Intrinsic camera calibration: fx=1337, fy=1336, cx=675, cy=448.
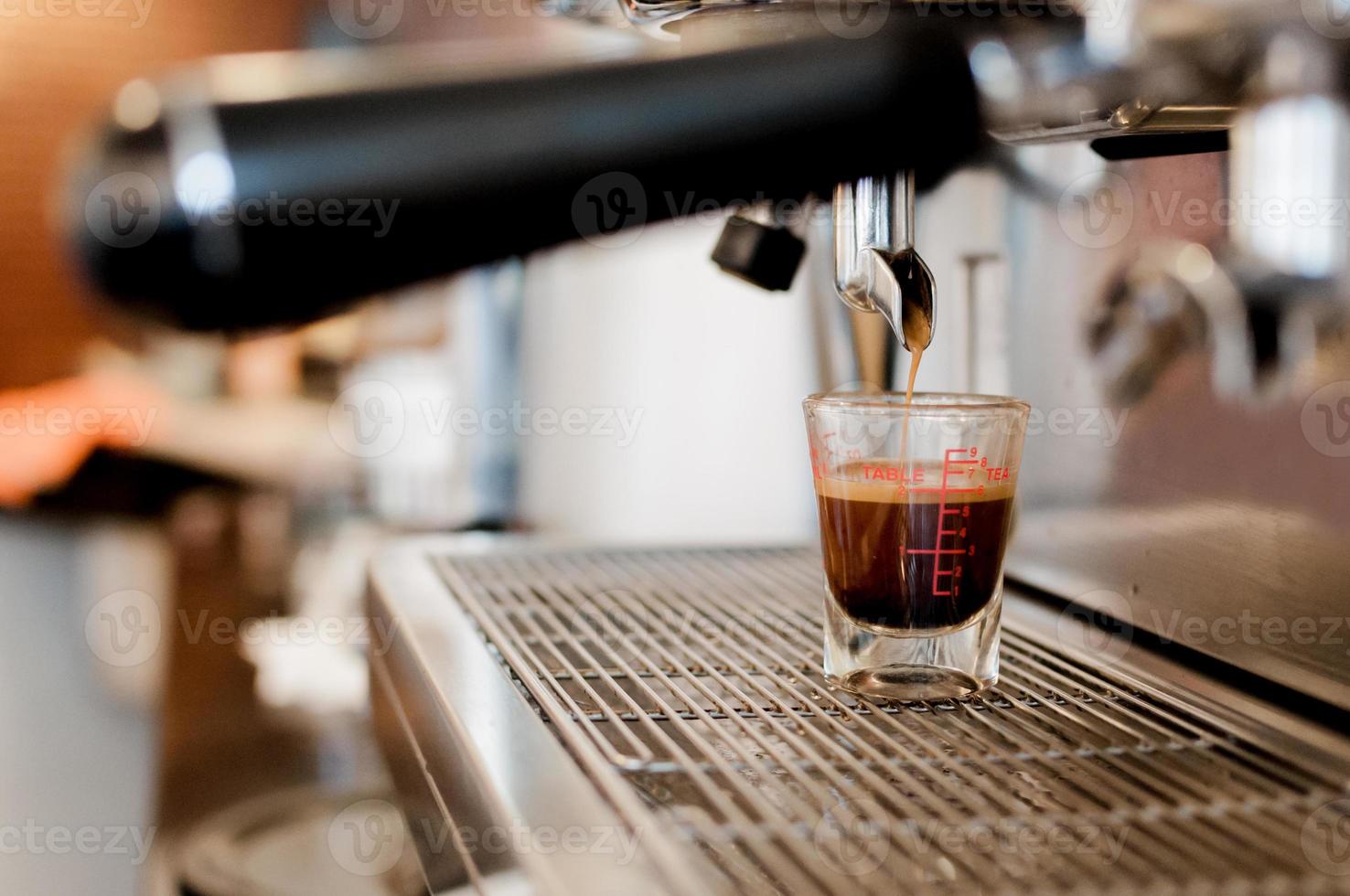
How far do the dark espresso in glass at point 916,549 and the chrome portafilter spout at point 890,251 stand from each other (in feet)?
0.21

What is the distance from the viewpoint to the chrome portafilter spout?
448 millimetres

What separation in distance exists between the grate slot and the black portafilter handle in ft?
0.55

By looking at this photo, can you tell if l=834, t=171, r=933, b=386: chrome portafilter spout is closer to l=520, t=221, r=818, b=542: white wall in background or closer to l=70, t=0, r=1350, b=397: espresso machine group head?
l=70, t=0, r=1350, b=397: espresso machine group head

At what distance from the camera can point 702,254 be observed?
44.9 inches

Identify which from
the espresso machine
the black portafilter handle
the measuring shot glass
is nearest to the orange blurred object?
the espresso machine

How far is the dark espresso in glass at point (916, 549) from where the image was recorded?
49cm

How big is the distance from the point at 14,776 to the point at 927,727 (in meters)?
0.92

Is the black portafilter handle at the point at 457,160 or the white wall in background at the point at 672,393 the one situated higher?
the black portafilter handle at the point at 457,160

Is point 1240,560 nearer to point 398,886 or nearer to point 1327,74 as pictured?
point 1327,74

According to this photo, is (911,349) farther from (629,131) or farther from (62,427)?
(62,427)

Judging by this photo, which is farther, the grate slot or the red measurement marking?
the red measurement marking

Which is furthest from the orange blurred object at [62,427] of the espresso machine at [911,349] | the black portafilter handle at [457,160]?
the black portafilter handle at [457,160]

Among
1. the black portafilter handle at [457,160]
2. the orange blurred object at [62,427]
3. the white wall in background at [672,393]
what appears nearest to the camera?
the black portafilter handle at [457,160]

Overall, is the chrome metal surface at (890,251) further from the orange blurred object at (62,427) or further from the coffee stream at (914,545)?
the orange blurred object at (62,427)
